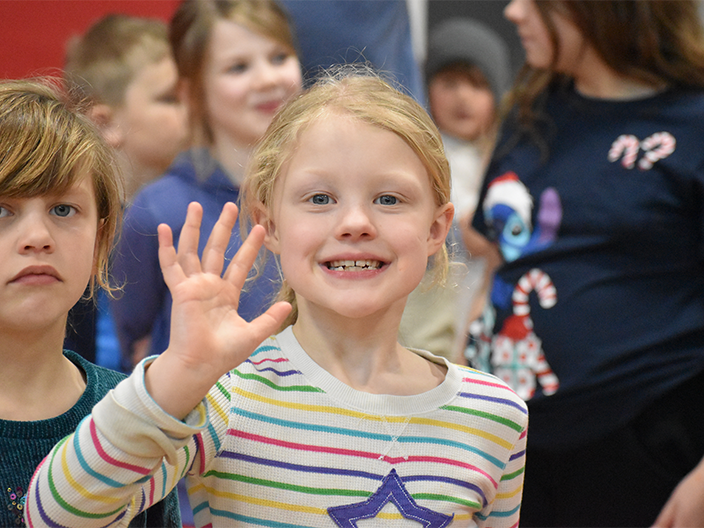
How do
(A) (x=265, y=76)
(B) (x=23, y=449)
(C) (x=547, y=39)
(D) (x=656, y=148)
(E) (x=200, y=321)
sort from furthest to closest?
(A) (x=265, y=76)
(C) (x=547, y=39)
(D) (x=656, y=148)
(B) (x=23, y=449)
(E) (x=200, y=321)

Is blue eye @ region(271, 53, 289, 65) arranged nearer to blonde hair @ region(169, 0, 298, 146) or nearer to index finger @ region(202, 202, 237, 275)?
blonde hair @ region(169, 0, 298, 146)

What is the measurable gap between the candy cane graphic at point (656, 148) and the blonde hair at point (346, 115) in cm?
65

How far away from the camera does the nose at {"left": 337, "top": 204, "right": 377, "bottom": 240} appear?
0.95 meters

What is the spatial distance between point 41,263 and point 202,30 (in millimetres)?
1102

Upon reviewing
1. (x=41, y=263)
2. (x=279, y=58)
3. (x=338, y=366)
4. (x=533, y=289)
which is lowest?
(x=533, y=289)

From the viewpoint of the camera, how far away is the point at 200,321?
82 centimetres

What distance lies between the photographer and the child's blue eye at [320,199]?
99cm

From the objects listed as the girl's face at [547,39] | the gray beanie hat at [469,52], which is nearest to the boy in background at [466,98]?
the gray beanie hat at [469,52]

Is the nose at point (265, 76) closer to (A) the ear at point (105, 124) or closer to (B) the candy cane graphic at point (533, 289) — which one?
(A) the ear at point (105, 124)

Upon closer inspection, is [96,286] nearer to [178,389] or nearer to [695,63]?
[178,389]

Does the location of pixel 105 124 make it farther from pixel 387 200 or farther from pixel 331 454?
pixel 331 454

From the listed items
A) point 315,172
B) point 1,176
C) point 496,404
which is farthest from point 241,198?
point 496,404

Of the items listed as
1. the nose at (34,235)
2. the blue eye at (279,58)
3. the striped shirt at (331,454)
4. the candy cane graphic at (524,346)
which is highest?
the blue eye at (279,58)

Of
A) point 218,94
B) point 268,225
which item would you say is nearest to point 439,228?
point 268,225
